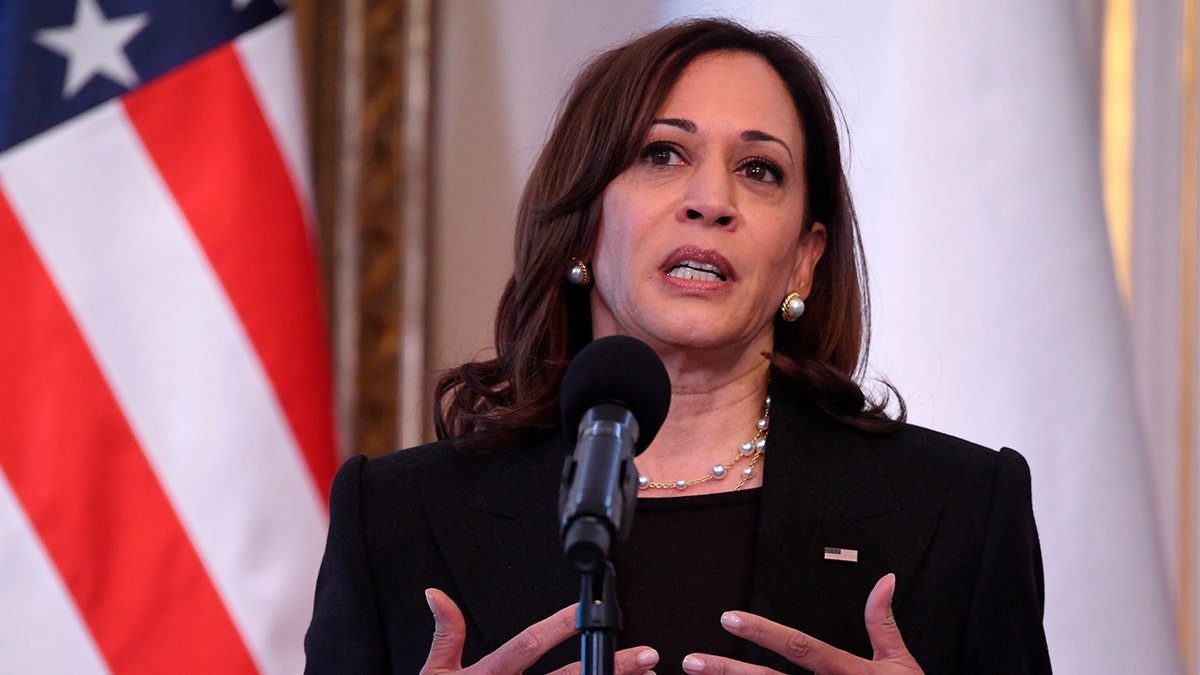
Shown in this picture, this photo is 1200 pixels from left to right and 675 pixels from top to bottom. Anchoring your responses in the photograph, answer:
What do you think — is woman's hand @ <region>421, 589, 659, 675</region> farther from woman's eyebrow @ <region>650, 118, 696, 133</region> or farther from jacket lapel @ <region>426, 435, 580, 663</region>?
woman's eyebrow @ <region>650, 118, 696, 133</region>

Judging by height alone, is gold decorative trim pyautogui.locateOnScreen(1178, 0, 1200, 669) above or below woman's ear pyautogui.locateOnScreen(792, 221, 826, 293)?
below

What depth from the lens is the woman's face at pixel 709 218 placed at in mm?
1833

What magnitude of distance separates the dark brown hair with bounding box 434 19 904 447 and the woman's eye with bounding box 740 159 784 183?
0.10 meters

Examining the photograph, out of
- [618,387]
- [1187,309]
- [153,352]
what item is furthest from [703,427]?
[1187,309]

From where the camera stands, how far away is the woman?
1.75 meters

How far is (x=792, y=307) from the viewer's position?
Result: 6.51 ft

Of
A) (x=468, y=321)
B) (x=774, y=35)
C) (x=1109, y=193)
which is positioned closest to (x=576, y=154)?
(x=774, y=35)

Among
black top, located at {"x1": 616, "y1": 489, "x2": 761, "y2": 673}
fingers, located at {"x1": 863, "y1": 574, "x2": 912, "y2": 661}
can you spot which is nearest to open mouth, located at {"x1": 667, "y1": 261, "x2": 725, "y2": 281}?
black top, located at {"x1": 616, "y1": 489, "x2": 761, "y2": 673}

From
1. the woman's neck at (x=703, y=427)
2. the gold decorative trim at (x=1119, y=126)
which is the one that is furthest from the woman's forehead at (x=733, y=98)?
the gold decorative trim at (x=1119, y=126)

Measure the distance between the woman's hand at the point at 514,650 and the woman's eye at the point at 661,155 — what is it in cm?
70

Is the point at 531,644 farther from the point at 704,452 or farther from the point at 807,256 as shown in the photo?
the point at 807,256

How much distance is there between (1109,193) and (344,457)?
176 cm

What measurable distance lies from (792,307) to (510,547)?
52 centimetres

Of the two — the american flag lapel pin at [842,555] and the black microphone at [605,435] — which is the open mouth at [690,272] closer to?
the american flag lapel pin at [842,555]
